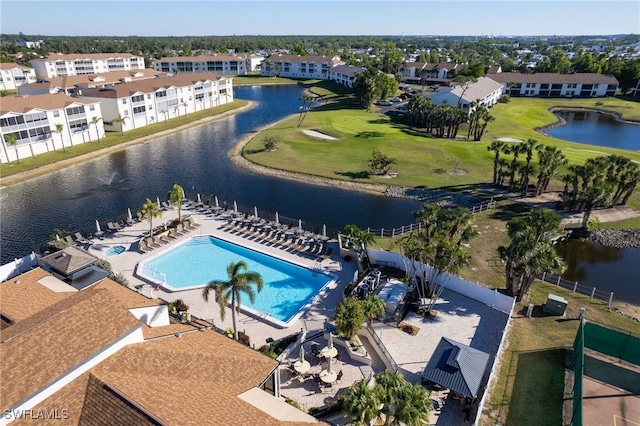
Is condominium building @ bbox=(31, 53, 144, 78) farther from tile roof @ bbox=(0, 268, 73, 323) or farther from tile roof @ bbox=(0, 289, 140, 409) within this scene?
tile roof @ bbox=(0, 289, 140, 409)

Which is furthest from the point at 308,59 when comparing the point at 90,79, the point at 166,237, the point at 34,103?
the point at 166,237

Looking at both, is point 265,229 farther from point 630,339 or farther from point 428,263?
point 630,339

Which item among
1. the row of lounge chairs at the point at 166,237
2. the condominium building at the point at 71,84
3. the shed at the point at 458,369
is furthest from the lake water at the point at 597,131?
the condominium building at the point at 71,84

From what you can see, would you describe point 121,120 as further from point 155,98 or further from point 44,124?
point 44,124

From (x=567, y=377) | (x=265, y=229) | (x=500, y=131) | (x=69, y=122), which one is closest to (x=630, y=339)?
(x=567, y=377)

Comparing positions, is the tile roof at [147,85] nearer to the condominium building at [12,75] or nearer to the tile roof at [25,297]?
the condominium building at [12,75]

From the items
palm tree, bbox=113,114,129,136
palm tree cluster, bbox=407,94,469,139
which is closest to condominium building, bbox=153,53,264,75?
palm tree, bbox=113,114,129,136
